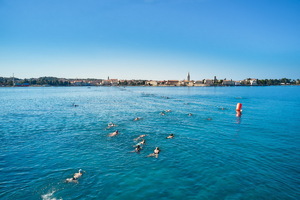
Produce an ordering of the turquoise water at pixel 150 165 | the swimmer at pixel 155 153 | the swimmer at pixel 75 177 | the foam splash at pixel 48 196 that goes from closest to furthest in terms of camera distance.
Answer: the foam splash at pixel 48 196, the turquoise water at pixel 150 165, the swimmer at pixel 75 177, the swimmer at pixel 155 153

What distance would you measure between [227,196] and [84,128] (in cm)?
2343

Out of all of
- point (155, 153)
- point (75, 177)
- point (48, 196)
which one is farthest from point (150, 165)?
point (48, 196)

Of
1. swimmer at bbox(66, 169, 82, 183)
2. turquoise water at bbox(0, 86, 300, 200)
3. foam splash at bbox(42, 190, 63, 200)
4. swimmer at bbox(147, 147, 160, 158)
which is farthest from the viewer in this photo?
swimmer at bbox(147, 147, 160, 158)

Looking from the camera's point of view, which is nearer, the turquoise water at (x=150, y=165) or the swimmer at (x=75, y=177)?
the turquoise water at (x=150, y=165)

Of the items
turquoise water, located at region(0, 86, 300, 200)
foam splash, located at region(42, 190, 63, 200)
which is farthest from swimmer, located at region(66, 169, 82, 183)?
foam splash, located at region(42, 190, 63, 200)

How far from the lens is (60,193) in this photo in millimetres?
12320

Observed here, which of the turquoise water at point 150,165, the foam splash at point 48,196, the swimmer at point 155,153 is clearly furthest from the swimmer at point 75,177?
the swimmer at point 155,153

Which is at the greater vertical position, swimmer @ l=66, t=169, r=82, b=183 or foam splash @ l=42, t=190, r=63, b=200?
swimmer @ l=66, t=169, r=82, b=183

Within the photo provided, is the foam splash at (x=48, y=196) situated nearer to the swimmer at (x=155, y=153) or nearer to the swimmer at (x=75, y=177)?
the swimmer at (x=75, y=177)

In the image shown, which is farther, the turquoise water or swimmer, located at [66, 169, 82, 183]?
swimmer, located at [66, 169, 82, 183]

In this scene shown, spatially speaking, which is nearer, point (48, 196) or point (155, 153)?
point (48, 196)

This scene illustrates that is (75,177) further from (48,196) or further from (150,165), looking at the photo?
(150,165)

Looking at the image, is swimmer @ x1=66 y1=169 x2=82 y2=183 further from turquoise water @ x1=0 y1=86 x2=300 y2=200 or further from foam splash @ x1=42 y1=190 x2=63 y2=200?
foam splash @ x1=42 y1=190 x2=63 y2=200

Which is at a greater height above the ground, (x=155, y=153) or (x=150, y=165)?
(x=155, y=153)
